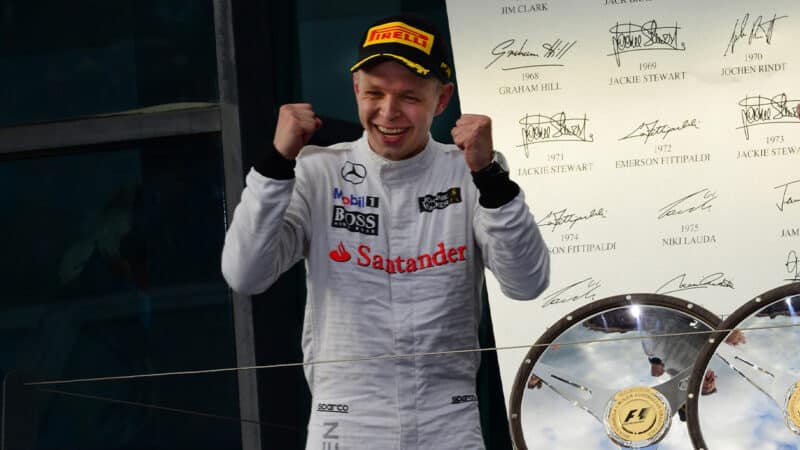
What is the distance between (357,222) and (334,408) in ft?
0.56

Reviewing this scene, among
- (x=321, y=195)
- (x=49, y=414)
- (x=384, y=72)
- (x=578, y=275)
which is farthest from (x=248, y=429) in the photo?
(x=578, y=275)

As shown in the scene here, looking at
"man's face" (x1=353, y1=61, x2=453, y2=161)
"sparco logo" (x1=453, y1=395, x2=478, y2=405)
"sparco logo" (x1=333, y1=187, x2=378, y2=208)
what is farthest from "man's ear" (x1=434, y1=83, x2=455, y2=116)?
"sparco logo" (x1=453, y1=395, x2=478, y2=405)

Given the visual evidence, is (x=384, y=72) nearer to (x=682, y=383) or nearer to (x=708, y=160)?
(x=682, y=383)

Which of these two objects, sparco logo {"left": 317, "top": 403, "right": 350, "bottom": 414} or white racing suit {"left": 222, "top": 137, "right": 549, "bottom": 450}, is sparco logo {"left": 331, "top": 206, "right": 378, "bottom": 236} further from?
sparco logo {"left": 317, "top": 403, "right": 350, "bottom": 414}

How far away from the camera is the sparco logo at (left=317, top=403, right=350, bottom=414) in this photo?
1223 millimetres

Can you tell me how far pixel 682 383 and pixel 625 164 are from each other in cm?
92
